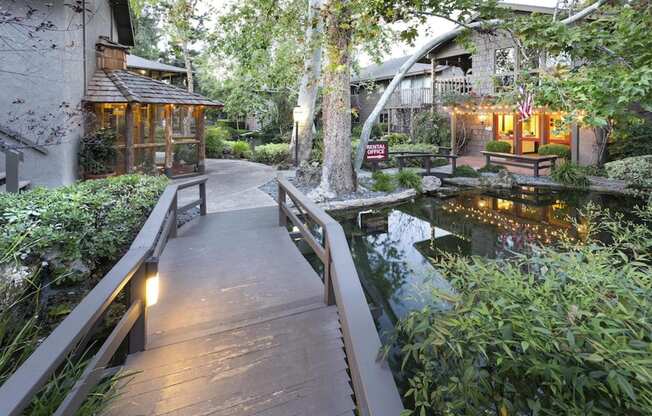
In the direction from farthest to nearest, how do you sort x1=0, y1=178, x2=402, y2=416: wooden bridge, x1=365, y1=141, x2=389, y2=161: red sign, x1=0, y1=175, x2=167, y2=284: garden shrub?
x1=365, y1=141, x2=389, y2=161: red sign < x1=0, y1=175, x2=167, y2=284: garden shrub < x1=0, y1=178, x2=402, y2=416: wooden bridge

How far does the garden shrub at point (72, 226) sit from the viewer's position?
167 inches

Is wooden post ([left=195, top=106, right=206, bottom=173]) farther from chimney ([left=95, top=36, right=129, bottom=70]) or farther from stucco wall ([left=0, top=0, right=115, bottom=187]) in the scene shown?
stucco wall ([left=0, top=0, right=115, bottom=187])

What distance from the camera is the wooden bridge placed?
1.77 m

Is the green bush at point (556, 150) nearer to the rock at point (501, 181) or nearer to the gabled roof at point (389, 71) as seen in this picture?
the rock at point (501, 181)

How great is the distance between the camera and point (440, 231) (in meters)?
8.12

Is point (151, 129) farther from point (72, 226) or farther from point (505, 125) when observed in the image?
point (505, 125)

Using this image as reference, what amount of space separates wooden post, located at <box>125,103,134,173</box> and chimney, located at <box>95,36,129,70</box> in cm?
197

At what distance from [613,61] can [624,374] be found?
4801 mm

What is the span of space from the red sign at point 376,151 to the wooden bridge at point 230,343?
318 inches

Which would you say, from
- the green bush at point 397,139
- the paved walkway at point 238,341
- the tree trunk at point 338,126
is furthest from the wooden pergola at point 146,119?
the green bush at point 397,139

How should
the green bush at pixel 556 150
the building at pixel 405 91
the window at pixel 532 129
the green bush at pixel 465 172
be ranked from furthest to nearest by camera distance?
the building at pixel 405 91 → the window at pixel 532 129 → the green bush at pixel 556 150 → the green bush at pixel 465 172

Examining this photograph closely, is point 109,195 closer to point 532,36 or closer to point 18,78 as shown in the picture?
point 18,78

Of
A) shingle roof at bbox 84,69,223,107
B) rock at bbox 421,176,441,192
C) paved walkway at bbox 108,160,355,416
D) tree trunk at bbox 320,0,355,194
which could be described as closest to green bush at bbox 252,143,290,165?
shingle roof at bbox 84,69,223,107

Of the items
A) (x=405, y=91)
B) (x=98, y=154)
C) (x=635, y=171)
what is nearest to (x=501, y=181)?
(x=635, y=171)
